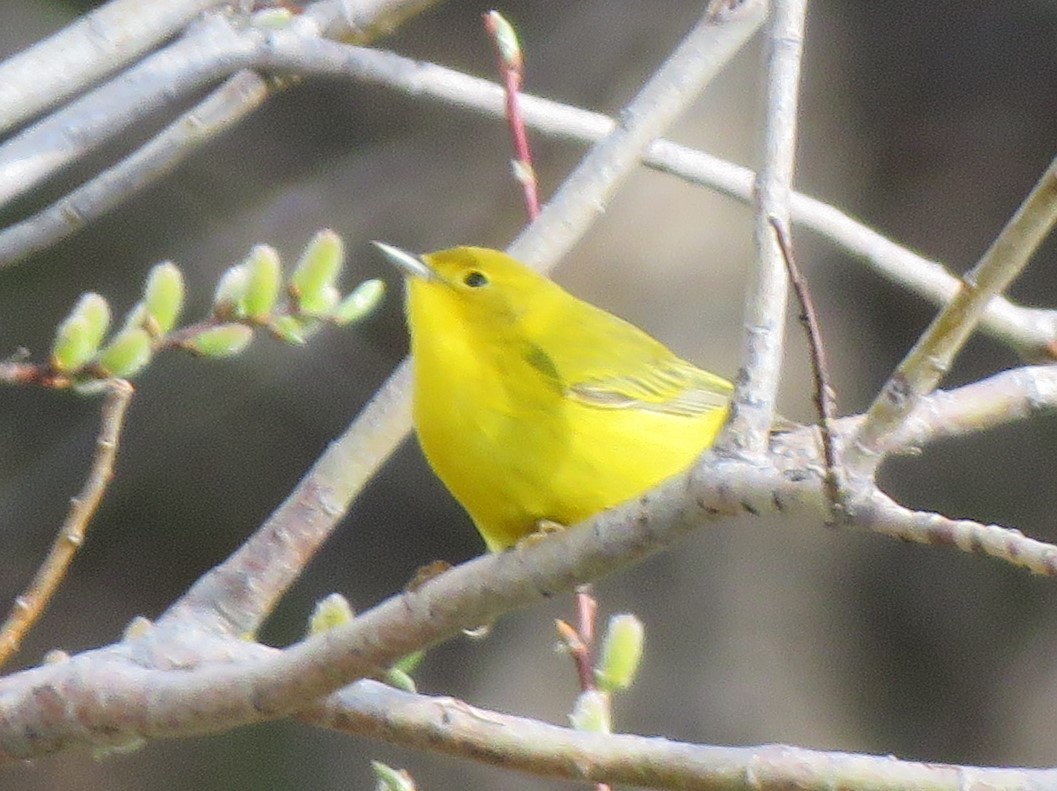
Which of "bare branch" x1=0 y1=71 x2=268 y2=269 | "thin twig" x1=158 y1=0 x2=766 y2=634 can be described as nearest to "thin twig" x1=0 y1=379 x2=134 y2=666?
"thin twig" x1=158 y1=0 x2=766 y2=634

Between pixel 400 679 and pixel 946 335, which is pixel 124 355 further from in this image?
pixel 946 335

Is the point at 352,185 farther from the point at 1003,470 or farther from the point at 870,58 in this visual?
the point at 1003,470

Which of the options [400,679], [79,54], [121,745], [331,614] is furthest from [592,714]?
[79,54]

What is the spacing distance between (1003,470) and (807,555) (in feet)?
2.35

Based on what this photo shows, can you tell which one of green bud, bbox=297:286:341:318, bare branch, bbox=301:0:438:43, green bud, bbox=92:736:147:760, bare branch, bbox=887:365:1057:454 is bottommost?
green bud, bbox=92:736:147:760

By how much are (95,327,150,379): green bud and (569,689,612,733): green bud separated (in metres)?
0.70

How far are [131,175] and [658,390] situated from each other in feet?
3.14

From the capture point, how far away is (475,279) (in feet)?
9.19

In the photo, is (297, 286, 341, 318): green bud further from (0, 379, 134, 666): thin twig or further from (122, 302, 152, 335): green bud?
(0, 379, 134, 666): thin twig

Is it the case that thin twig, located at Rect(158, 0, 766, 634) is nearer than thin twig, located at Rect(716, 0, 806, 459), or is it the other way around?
thin twig, located at Rect(716, 0, 806, 459)

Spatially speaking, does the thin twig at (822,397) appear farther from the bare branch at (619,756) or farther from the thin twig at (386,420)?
the thin twig at (386,420)

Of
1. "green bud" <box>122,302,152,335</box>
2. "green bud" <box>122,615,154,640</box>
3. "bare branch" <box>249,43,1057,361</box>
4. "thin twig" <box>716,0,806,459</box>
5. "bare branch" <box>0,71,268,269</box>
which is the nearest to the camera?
"thin twig" <box>716,0,806,459</box>

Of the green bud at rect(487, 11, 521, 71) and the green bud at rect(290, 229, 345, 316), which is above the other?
the green bud at rect(487, 11, 521, 71)

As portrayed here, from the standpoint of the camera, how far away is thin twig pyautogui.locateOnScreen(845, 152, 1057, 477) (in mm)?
1336
